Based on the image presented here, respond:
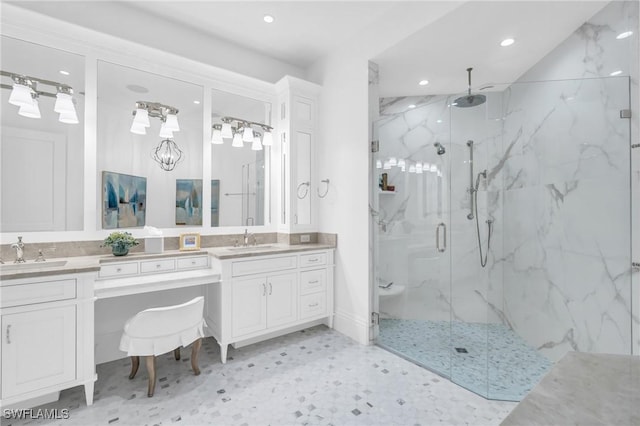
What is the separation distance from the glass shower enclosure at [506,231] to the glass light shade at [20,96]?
9.08 feet

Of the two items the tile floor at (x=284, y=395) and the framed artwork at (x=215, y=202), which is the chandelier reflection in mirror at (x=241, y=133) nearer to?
the framed artwork at (x=215, y=202)

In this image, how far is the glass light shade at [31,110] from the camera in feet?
6.63

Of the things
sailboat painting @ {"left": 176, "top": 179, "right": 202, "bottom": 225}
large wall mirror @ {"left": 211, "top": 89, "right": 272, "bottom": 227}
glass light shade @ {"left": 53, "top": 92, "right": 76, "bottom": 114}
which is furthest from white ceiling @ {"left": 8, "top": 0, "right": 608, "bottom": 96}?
sailboat painting @ {"left": 176, "top": 179, "right": 202, "bottom": 225}

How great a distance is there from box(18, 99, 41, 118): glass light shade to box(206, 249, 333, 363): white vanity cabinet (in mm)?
1711

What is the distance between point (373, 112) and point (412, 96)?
1194mm

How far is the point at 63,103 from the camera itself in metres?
2.14

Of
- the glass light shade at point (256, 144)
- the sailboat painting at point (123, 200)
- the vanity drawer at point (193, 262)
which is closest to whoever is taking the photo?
the sailboat painting at point (123, 200)

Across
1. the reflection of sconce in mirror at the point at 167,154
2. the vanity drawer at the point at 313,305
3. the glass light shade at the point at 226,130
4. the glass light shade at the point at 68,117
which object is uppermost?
the glass light shade at the point at 226,130

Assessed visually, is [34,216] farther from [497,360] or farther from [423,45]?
[497,360]

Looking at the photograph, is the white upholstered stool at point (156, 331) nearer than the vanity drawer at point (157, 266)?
Yes

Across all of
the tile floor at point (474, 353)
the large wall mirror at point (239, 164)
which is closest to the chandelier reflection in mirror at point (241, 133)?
the large wall mirror at point (239, 164)

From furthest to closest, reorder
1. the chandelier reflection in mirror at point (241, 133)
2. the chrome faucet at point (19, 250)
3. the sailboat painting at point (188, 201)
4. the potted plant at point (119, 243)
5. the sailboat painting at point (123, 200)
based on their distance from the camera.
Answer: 1. the chandelier reflection in mirror at point (241, 133)
2. the sailboat painting at point (188, 201)
3. the sailboat painting at point (123, 200)
4. the potted plant at point (119, 243)
5. the chrome faucet at point (19, 250)

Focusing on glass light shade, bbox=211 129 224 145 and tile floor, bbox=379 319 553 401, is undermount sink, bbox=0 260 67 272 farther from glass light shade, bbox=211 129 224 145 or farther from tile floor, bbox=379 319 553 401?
tile floor, bbox=379 319 553 401

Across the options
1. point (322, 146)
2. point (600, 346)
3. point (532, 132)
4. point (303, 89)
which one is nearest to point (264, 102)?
point (303, 89)
